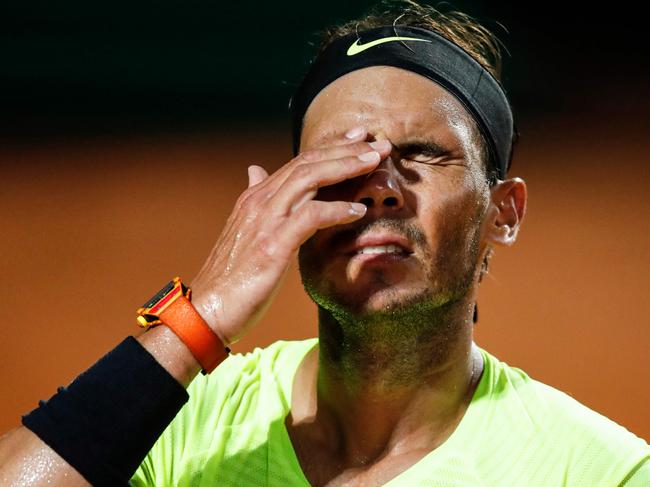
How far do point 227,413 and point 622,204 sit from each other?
239cm

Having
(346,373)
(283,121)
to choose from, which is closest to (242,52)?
(283,121)

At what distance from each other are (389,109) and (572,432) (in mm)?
717

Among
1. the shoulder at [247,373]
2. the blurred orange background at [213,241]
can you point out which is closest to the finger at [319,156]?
the shoulder at [247,373]

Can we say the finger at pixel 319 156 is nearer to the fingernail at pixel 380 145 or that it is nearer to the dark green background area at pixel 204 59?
the fingernail at pixel 380 145

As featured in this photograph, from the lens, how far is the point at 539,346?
3.10 meters

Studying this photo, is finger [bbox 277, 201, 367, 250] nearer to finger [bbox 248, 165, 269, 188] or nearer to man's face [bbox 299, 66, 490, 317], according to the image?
man's face [bbox 299, 66, 490, 317]

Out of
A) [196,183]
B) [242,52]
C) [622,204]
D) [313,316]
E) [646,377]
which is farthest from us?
[242,52]

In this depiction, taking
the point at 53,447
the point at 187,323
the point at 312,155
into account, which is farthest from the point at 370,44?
the point at 53,447

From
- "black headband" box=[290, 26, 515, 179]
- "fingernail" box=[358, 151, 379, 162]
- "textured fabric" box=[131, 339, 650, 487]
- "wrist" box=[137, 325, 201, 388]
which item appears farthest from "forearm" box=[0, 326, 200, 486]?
"black headband" box=[290, 26, 515, 179]

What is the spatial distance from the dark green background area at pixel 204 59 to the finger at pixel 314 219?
255cm

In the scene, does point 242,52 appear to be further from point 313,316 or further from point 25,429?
point 25,429

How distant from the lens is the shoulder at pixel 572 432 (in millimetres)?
1481

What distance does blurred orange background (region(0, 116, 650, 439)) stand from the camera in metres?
3.10

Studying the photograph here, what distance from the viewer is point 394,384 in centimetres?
165
